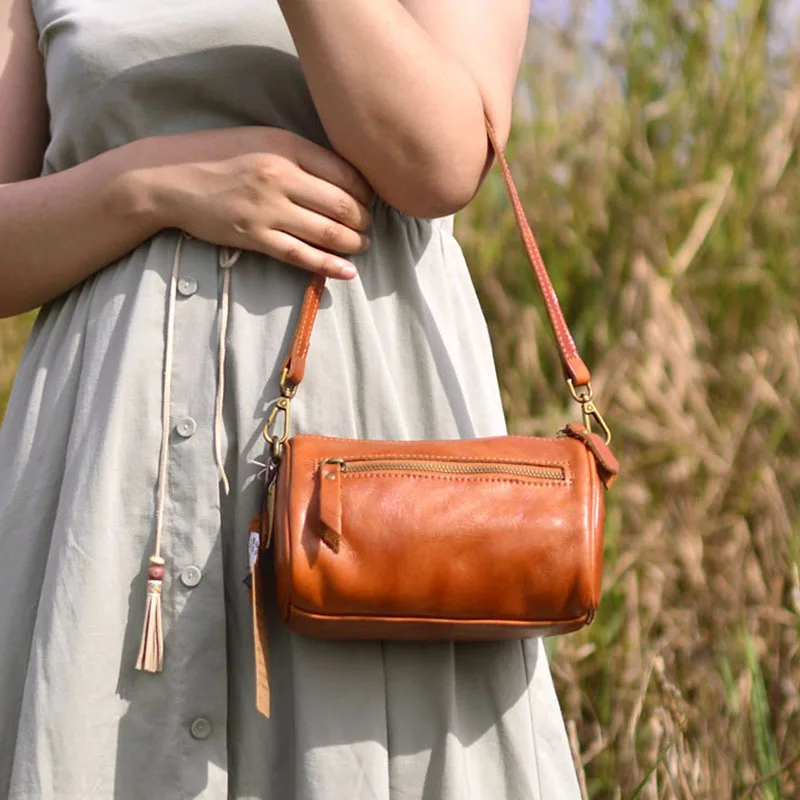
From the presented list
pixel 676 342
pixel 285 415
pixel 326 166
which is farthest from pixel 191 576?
pixel 676 342

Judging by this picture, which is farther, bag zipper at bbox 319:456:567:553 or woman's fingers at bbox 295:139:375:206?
woman's fingers at bbox 295:139:375:206

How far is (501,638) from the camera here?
1.02 metres

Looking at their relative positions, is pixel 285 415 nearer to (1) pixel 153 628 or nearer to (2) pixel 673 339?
(1) pixel 153 628

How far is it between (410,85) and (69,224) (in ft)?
1.16

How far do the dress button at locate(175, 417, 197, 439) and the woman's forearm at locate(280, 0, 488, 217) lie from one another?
27 cm

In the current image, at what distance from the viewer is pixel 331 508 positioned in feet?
3.13

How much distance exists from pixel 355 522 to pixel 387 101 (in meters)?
0.35

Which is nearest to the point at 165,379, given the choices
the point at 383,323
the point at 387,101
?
the point at 383,323

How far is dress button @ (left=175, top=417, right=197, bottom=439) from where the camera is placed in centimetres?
106

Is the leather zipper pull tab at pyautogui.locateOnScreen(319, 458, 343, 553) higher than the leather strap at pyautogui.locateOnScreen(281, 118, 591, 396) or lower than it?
lower

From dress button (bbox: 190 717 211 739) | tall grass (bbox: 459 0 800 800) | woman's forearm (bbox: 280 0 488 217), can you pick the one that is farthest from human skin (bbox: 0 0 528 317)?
tall grass (bbox: 459 0 800 800)

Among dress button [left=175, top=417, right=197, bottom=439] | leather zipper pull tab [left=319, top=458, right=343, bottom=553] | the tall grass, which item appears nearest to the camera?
leather zipper pull tab [left=319, top=458, right=343, bottom=553]

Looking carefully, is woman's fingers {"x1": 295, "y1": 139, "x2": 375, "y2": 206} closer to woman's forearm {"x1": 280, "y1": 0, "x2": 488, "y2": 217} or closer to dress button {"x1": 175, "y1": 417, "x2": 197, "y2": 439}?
woman's forearm {"x1": 280, "y1": 0, "x2": 488, "y2": 217}

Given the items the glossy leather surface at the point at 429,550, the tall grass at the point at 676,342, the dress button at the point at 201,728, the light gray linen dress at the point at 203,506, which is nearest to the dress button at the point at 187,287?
the light gray linen dress at the point at 203,506
